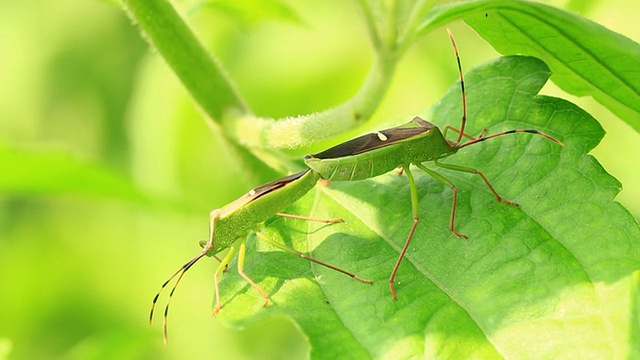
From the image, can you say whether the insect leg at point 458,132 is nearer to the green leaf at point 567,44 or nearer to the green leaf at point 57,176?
the green leaf at point 567,44

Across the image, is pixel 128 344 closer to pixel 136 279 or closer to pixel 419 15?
pixel 136 279

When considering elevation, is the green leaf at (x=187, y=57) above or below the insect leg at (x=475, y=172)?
above

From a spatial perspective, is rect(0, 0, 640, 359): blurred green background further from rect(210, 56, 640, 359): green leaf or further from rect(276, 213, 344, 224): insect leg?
rect(210, 56, 640, 359): green leaf

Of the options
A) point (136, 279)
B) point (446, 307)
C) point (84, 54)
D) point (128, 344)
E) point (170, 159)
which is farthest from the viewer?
point (84, 54)

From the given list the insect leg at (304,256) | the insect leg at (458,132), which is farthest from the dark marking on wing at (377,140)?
the insect leg at (304,256)

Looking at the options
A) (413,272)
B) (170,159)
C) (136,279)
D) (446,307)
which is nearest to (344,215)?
(413,272)
